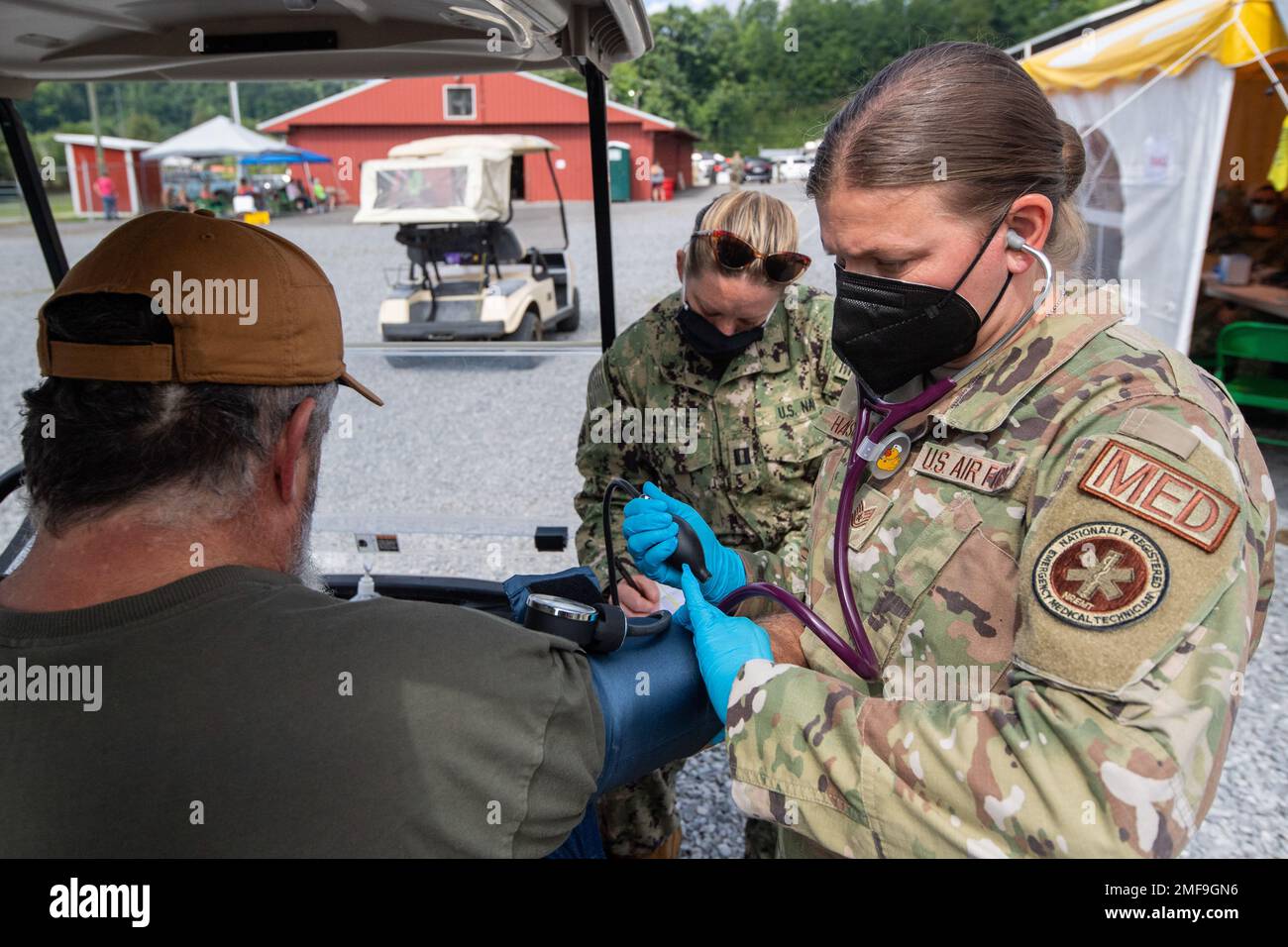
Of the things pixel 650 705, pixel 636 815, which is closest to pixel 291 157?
pixel 636 815

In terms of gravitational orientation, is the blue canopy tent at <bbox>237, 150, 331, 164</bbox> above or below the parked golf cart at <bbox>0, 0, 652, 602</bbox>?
above

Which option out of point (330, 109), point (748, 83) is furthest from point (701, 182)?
point (330, 109)

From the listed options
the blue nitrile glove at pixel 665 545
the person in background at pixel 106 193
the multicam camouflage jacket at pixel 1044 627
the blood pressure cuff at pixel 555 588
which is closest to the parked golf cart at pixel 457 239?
the blue nitrile glove at pixel 665 545

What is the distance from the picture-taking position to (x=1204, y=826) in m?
2.86

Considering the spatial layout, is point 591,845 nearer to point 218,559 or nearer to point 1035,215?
point 218,559

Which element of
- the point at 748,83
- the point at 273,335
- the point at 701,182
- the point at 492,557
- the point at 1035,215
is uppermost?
the point at 748,83

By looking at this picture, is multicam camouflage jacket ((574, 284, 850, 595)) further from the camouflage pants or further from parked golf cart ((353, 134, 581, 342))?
parked golf cart ((353, 134, 581, 342))

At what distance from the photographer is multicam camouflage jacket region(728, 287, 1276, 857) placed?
0.94 meters

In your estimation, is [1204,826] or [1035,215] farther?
[1204,826]

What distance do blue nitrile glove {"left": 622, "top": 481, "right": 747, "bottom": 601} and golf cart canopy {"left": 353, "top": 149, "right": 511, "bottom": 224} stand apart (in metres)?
7.90

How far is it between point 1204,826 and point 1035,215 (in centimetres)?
251

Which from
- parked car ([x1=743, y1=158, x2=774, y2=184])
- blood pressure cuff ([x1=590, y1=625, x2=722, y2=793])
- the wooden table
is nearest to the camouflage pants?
blood pressure cuff ([x1=590, y1=625, x2=722, y2=793])

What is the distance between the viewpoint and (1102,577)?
100 centimetres

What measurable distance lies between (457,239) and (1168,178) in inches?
264
